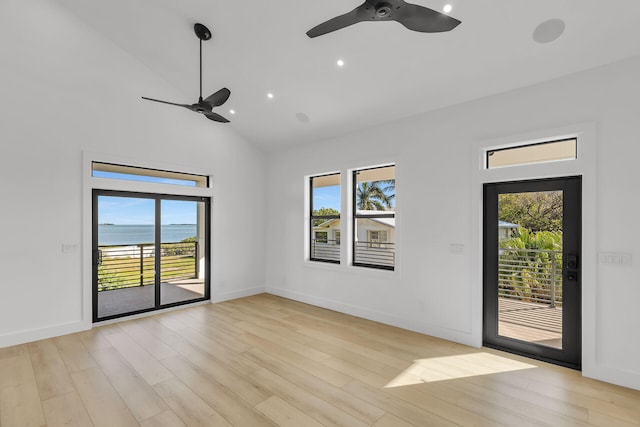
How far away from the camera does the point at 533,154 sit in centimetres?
351

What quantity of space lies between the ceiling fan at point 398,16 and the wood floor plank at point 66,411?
3.47 m

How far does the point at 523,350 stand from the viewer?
3518 mm

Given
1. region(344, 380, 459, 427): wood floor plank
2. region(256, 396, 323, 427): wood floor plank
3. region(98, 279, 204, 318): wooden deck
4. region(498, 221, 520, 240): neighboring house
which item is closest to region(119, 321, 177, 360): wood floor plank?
region(98, 279, 204, 318): wooden deck

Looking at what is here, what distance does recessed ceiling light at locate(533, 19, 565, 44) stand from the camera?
2.78 m

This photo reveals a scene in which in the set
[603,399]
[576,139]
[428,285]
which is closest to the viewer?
[603,399]

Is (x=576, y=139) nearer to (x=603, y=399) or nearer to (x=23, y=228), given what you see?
(x=603, y=399)

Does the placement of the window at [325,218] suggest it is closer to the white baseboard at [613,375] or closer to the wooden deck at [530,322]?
the wooden deck at [530,322]

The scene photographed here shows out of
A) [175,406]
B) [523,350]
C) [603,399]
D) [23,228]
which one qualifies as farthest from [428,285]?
[23,228]

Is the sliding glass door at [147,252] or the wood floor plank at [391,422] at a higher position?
the sliding glass door at [147,252]

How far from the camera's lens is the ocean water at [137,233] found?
467cm

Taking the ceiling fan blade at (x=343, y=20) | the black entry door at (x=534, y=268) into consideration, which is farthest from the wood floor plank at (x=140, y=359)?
the black entry door at (x=534, y=268)

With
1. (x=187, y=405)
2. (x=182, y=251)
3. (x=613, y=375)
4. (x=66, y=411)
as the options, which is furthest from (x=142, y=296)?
(x=613, y=375)

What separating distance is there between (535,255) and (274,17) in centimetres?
401

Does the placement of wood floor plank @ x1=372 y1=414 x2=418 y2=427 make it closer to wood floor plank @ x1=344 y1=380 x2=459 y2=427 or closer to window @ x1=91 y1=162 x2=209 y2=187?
wood floor plank @ x1=344 y1=380 x2=459 y2=427
